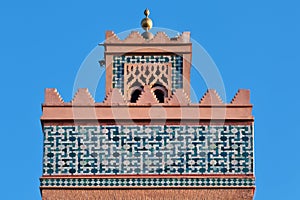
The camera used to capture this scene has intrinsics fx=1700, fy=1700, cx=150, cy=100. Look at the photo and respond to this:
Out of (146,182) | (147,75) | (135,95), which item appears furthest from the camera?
(147,75)

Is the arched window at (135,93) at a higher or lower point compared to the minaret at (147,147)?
higher

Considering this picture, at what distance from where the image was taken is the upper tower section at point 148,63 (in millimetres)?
22812

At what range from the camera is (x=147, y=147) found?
2188 cm

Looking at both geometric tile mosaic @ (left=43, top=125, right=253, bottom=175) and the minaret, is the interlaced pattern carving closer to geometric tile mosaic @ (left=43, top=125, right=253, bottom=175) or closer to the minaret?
the minaret

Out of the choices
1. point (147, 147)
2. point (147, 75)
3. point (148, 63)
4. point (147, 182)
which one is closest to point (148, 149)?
point (147, 147)

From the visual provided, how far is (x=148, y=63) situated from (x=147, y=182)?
205cm

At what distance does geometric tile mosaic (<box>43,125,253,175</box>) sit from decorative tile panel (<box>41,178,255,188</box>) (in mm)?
107

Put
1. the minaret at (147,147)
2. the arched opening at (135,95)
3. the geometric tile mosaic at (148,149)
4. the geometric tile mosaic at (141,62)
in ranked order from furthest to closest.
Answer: the geometric tile mosaic at (141,62) < the arched opening at (135,95) < the geometric tile mosaic at (148,149) < the minaret at (147,147)

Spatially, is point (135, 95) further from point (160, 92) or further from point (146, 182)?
point (146, 182)

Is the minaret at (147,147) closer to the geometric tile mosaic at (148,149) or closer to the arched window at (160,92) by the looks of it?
the geometric tile mosaic at (148,149)

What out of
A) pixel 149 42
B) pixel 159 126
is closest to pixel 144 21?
pixel 149 42

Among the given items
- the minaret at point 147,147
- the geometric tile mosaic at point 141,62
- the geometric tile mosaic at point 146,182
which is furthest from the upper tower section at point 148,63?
the geometric tile mosaic at point 146,182

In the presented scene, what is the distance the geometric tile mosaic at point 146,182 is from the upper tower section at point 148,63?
4.84 ft

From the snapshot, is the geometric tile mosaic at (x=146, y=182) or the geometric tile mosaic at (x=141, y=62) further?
the geometric tile mosaic at (x=141, y=62)
